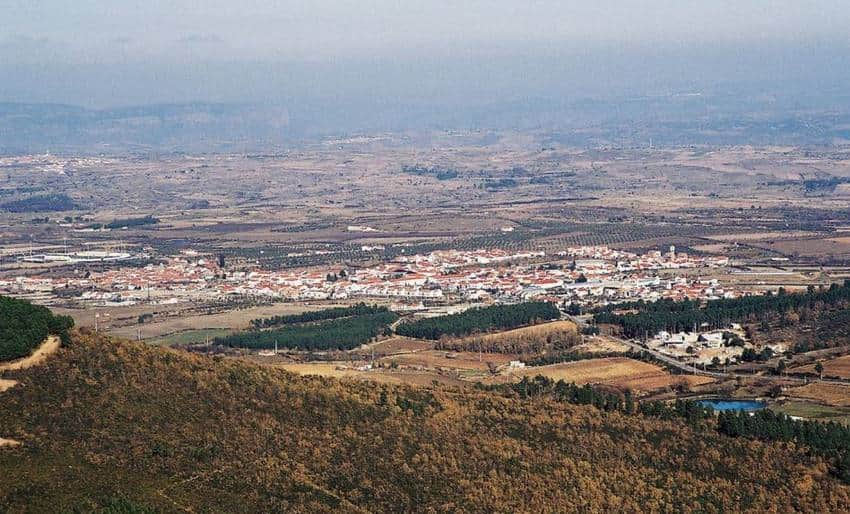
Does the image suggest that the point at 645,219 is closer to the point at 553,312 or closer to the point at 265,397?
the point at 553,312

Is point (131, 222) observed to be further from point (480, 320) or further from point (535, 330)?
point (535, 330)

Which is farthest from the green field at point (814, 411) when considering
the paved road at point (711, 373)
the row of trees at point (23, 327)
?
the row of trees at point (23, 327)

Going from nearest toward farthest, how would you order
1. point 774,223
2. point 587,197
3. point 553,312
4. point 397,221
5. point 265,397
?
1. point 265,397
2. point 553,312
3. point 774,223
4. point 397,221
5. point 587,197

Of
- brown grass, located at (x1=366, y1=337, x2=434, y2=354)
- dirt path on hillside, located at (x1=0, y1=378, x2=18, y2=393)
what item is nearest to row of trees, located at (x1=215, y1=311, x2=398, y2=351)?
brown grass, located at (x1=366, y1=337, x2=434, y2=354)

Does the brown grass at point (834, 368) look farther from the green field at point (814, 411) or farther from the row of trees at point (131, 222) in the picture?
the row of trees at point (131, 222)

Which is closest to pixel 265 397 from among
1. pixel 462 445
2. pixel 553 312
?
pixel 462 445

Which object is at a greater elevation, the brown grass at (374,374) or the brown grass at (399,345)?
the brown grass at (374,374)
